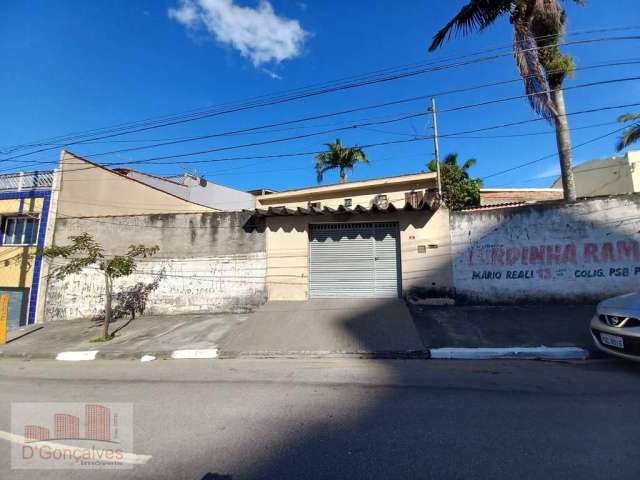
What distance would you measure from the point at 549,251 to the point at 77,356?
38.1 ft

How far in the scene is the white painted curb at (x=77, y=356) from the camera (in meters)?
7.11

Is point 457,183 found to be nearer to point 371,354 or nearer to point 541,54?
point 541,54

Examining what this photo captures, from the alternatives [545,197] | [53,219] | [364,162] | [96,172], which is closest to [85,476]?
[53,219]

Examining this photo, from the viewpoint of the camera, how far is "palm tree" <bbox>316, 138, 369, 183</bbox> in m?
24.0

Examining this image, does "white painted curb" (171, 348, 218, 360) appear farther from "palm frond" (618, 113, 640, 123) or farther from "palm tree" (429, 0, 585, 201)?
"palm frond" (618, 113, 640, 123)

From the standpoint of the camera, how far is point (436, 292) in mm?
9188

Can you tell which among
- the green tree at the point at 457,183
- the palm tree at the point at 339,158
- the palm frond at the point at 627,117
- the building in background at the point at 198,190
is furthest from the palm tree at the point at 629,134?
the building in background at the point at 198,190

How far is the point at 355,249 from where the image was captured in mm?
9961

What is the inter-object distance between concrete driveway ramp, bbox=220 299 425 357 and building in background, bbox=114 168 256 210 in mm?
12757

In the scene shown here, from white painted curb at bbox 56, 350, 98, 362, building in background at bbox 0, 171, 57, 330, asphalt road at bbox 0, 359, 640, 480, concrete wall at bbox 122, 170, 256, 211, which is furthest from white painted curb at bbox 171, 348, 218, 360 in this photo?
concrete wall at bbox 122, 170, 256, 211

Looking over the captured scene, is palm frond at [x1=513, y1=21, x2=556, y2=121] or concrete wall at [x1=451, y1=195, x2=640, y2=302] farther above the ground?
palm frond at [x1=513, y1=21, x2=556, y2=121]

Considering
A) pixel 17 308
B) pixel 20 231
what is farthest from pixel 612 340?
pixel 20 231

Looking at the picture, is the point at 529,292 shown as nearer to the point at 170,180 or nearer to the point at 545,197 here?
the point at 545,197

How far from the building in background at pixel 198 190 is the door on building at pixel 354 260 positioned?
11.9m
